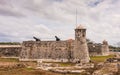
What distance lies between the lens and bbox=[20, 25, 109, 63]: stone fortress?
73.1m

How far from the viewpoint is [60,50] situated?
77.7 m

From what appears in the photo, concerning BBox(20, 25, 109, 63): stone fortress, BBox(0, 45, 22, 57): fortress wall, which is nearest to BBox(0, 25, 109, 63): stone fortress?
BBox(20, 25, 109, 63): stone fortress

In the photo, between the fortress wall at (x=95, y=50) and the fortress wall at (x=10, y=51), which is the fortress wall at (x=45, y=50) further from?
the fortress wall at (x=95, y=50)

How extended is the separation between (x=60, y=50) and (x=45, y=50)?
4.02 metres

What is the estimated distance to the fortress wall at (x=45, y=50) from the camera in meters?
77.4

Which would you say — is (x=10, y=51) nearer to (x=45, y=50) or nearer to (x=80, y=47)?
(x=45, y=50)

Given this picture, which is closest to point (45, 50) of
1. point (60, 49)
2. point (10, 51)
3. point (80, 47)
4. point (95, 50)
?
point (60, 49)

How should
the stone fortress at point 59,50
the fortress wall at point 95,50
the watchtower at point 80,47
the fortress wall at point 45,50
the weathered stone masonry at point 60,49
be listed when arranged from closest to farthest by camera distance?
the watchtower at point 80,47
the weathered stone masonry at point 60,49
the stone fortress at point 59,50
the fortress wall at point 45,50
the fortress wall at point 95,50

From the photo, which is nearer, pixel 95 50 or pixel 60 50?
pixel 60 50

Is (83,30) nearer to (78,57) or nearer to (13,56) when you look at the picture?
(78,57)

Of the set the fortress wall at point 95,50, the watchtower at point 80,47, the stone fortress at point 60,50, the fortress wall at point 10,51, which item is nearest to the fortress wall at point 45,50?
the stone fortress at point 60,50

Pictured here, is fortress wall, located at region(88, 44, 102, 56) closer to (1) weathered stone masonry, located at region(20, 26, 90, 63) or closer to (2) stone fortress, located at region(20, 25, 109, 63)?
(2) stone fortress, located at region(20, 25, 109, 63)

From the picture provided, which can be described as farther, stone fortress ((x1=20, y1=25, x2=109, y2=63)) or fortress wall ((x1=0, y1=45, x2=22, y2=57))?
fortress wall ((x1=0, y1=45, x2=22, y2=57))

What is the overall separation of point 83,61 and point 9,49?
→ 26.9 meters
